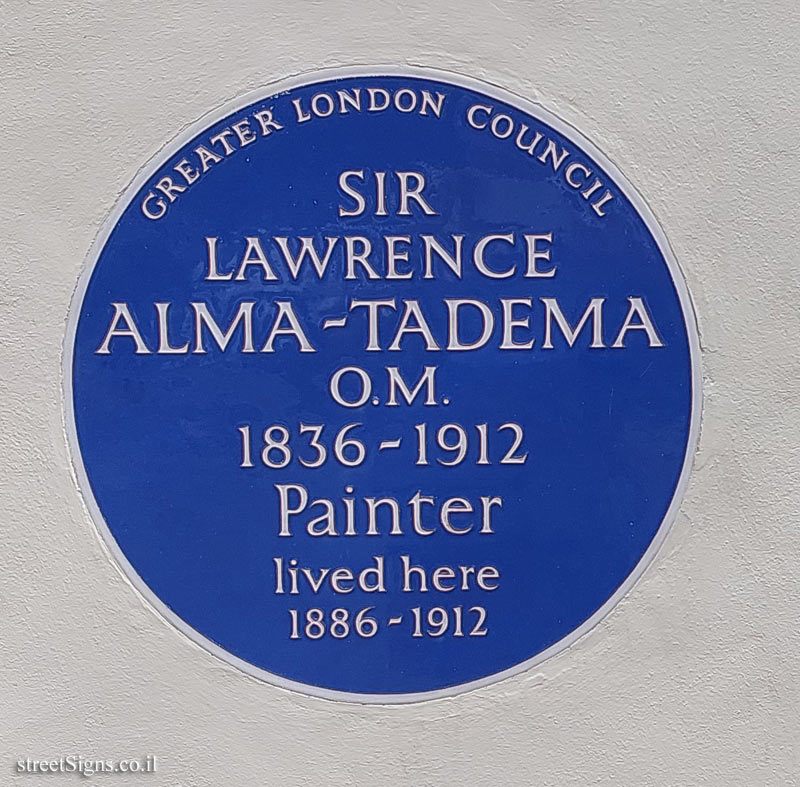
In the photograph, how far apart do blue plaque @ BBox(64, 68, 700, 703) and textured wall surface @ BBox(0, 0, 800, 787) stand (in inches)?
2.8

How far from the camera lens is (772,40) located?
8.83 ft

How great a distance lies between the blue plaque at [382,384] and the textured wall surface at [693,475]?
7cm

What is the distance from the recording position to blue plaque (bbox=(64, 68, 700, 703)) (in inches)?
106

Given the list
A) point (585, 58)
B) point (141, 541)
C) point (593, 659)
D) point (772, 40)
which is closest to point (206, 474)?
point (141, 541)

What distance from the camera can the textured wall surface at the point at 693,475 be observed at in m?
2.68

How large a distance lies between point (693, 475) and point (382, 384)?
0.82m

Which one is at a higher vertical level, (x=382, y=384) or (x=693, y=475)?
(x=382, y=384)

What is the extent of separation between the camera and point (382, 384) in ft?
8.96

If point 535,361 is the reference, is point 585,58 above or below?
above

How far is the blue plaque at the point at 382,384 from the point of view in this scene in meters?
2.70

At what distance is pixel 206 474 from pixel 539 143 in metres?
1.17

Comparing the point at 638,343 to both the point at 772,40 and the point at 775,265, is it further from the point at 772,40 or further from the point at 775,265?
the point at 772,40

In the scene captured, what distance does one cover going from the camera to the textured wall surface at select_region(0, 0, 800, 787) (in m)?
2.68

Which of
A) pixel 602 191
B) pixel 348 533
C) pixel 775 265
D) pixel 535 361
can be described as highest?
pixel 602 191
